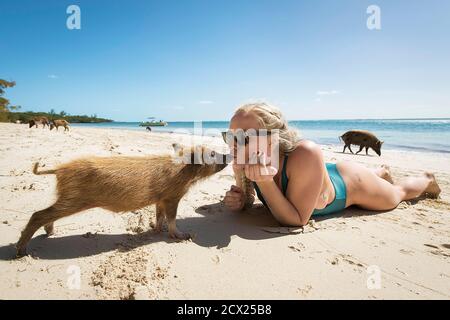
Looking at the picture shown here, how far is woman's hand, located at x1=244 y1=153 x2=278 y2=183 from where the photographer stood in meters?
2.54

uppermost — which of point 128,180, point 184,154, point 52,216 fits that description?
point 184,154

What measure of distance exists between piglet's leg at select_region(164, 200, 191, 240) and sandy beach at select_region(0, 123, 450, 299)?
9 centimetres

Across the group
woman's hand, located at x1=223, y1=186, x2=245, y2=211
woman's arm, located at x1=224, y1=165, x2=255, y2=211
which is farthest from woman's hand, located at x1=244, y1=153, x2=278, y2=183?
woman's hand, located at x1=223, y1=186, x2=245, y2=211

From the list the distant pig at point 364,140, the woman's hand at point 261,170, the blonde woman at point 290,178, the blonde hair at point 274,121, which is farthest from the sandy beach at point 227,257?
the distant pig at point 364,140

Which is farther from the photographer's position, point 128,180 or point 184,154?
point 184,154

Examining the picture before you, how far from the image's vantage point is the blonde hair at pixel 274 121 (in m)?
2.70

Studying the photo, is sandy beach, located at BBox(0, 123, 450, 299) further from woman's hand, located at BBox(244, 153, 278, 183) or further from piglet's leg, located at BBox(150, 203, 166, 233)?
woman's hand, located at BBox(244, 153, 278, 183)

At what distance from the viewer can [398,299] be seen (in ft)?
5.87

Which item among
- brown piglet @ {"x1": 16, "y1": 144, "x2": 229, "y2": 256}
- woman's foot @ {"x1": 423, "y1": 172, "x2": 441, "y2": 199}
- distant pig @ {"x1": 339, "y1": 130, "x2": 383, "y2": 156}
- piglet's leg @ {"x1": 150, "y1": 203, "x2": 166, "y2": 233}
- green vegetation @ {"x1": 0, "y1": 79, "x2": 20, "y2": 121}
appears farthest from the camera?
green vegetation @ {"x1": 0, "y1": 79, "x2": 20, "y2": 121}

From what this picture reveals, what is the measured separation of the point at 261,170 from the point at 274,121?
54 centimetres

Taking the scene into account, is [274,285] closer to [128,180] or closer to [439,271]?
[439,271]
